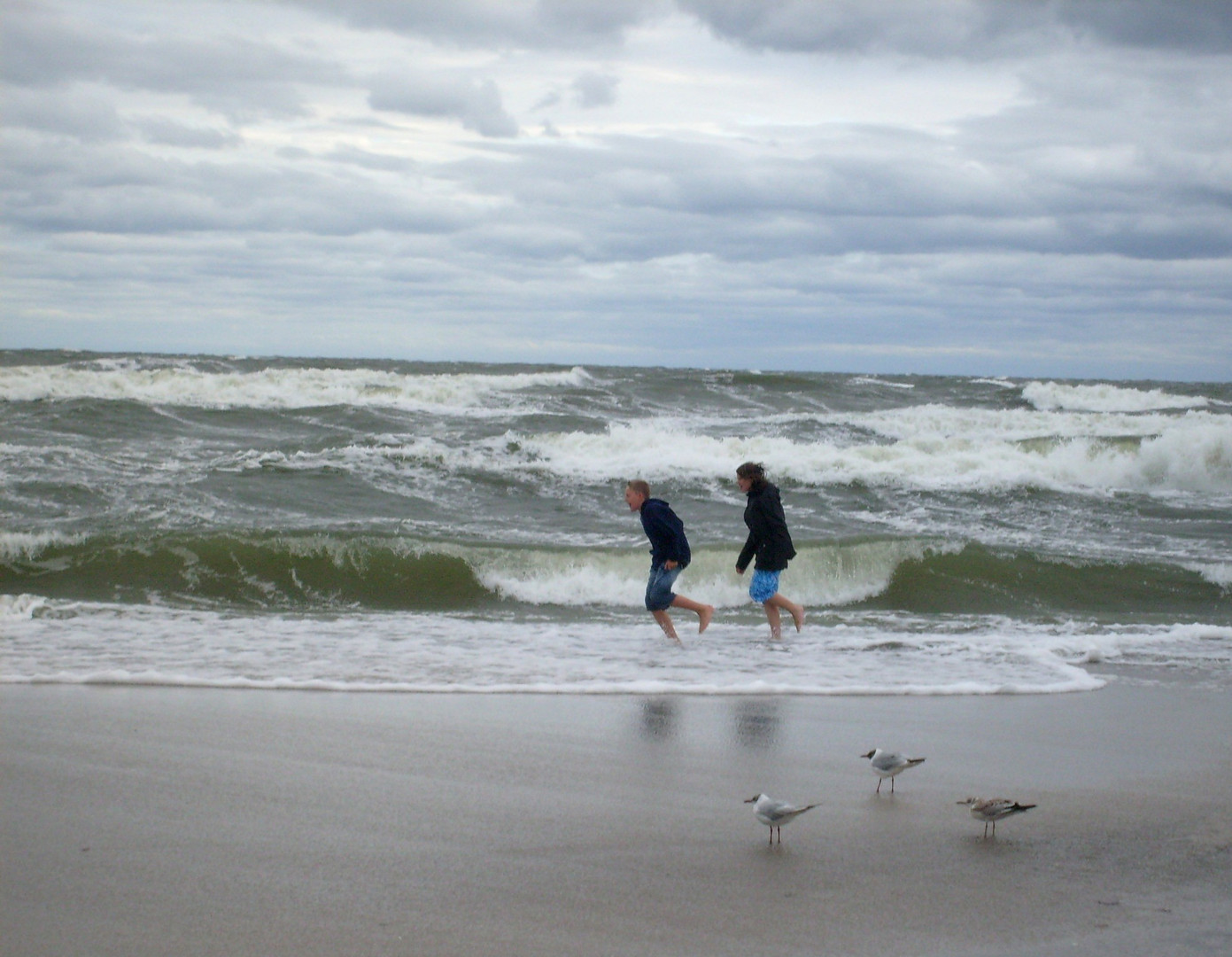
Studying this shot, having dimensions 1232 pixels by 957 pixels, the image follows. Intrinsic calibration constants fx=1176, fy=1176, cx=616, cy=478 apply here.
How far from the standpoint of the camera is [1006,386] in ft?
158

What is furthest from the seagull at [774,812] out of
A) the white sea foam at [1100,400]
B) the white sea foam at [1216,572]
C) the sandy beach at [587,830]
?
the white sea foam at [1100,400]

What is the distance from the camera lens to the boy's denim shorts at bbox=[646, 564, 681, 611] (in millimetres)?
9586

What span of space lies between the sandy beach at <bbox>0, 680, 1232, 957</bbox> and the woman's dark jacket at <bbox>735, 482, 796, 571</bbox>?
2.59 metres

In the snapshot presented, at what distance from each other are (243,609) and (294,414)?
51.0 ft

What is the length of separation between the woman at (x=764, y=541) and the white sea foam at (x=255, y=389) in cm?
1979

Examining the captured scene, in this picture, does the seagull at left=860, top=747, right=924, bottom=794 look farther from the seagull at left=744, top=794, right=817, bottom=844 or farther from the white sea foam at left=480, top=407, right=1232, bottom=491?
the white sea foam at left=480, top=407, right=1232, bottom=491

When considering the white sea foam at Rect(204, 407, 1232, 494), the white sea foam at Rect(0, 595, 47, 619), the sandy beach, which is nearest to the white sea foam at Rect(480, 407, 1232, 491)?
the white sea foam at Rect(204, 407, 1232, 494)

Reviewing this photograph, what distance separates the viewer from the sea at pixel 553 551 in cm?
885

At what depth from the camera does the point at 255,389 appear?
1194 inches

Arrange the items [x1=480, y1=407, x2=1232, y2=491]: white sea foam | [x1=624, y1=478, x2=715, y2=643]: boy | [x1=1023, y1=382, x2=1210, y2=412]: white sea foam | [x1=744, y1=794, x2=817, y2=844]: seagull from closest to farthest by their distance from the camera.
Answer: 1. [x1=744, y1=794, x2=817, y2=844]: seagull
2. [x1=624, y1=478, x2=715, y2=643]: boy
3. [x1=480, y1=407, x2=1232, y2=491]: white sea foam
4. [x1=1023, y1=382, x2=1210, y2=412]: white sea foam

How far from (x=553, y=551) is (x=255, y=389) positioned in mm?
19091

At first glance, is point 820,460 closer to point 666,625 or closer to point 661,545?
point 666,625

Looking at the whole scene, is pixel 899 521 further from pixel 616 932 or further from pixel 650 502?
pixel 616 932

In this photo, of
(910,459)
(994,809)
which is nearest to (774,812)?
(994,809)
